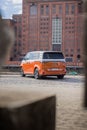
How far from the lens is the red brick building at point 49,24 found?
10412cm

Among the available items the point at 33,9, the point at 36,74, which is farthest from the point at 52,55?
the point at 33,9

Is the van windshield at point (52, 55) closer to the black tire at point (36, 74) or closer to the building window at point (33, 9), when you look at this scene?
the black tire at point (36, 74)

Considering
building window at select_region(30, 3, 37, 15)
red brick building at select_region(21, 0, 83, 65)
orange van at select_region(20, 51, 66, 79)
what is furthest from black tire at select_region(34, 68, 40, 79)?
building window at select_region(30, 3, 37, 15)

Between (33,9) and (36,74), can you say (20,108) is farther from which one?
(33,9)

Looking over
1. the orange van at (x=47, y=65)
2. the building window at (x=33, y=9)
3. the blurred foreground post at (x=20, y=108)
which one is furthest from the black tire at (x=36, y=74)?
the building window at (x=33, y=9)

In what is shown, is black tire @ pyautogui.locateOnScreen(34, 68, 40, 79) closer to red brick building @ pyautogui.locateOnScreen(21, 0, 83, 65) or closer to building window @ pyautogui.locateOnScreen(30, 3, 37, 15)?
red brick building @ pyautogui.locateOnScreen(21, 0, 83, 65)

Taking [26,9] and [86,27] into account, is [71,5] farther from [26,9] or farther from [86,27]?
[86,27]

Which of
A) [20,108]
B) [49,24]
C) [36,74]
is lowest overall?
[36,74]

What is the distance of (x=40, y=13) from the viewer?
107m

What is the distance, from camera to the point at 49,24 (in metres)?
106

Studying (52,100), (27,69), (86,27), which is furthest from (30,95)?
(27,69)

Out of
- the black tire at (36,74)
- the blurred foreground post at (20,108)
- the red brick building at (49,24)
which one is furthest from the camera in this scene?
the red brick building at (49,24)

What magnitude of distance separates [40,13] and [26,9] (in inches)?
183

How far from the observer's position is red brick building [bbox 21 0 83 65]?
342 ft
